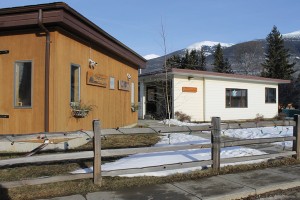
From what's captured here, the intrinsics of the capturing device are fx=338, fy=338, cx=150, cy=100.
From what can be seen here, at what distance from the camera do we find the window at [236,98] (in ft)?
75.4

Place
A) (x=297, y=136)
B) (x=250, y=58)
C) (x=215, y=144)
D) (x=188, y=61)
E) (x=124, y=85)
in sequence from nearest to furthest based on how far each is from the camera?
(x=215, y=144) → (x=297, y=136) → (x=124, y=85) → (x=188, y=61) → (x=250, y=58)

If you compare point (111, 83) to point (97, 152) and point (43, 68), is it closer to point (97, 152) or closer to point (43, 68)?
point (43, 68)

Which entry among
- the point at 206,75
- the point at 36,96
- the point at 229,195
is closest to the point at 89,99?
the point at 36,96

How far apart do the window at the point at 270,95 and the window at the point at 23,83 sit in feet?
66.6

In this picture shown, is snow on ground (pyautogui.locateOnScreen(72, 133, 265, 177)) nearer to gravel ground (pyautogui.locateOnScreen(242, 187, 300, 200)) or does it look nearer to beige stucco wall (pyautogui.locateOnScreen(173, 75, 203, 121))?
gravel ground (pyautogui.locateOnScreen(242, 187, 300, 200))

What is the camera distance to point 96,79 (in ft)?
36.7

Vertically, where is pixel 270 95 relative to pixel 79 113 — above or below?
above

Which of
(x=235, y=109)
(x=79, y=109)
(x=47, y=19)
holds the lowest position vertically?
(x=235, y=109)

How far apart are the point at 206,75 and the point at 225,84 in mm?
2243

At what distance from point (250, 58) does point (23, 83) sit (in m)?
55.0

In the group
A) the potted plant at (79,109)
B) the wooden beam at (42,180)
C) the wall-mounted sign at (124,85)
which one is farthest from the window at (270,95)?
the wooden beam at (42,180)

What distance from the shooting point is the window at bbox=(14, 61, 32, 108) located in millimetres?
9312

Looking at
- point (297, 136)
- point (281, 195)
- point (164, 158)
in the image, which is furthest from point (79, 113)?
point (281, 195)

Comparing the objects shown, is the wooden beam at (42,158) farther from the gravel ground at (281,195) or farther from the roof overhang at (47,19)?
the roof overhang at (47,19)
